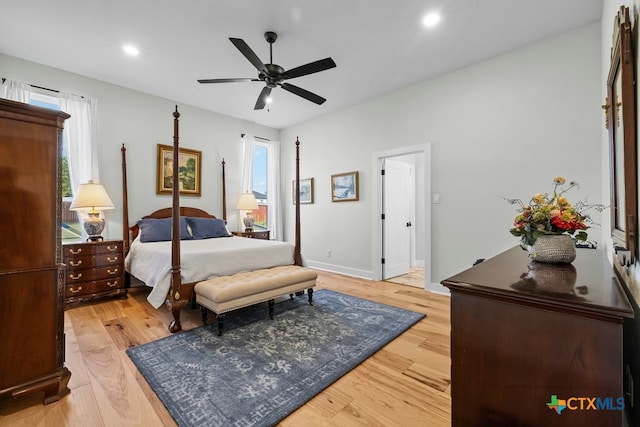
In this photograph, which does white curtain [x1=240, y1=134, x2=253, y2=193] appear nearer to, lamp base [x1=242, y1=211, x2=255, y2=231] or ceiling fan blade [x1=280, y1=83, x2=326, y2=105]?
lamp base [x1=242, y1=211, x2=255, y2=231]

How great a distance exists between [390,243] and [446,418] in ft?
10.7

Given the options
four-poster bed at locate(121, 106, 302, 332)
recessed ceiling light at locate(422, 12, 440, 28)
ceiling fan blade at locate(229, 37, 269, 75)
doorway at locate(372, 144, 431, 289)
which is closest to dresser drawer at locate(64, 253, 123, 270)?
four-poster bed at locate(121, 106, 302, 332)

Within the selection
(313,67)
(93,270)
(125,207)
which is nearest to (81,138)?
(125,207)

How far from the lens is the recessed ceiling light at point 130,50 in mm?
2996

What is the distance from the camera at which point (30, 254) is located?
1.57m

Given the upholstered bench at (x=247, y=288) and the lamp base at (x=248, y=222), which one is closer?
the upholstered bench at (x=247, y=288)

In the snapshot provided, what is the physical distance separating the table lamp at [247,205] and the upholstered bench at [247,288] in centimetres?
209

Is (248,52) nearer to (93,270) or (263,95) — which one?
(263,95)

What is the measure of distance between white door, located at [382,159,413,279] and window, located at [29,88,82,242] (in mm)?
4394

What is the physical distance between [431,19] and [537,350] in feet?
9.39

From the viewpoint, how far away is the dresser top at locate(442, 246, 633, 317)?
78 cm

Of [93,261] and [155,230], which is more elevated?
[155,230]

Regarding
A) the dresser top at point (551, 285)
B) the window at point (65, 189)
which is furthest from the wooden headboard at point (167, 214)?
the dresser top at point (551, 285)

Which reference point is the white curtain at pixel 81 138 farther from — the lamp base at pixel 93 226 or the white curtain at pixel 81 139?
the lamp base at pixel 93 226
